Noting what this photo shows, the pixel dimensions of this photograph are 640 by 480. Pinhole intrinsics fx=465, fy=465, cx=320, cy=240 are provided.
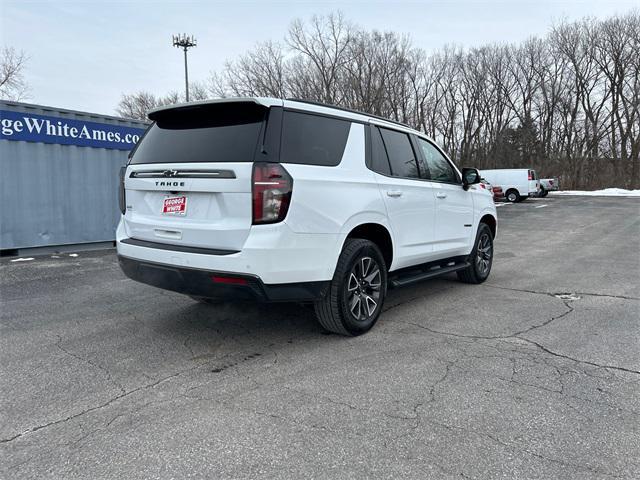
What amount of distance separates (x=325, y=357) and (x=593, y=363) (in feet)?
6.91

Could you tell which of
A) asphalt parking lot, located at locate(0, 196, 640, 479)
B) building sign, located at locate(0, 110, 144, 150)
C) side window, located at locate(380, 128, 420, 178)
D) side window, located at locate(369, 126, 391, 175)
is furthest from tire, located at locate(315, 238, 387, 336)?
building sign, located at locate(0, 110, 144, 150)

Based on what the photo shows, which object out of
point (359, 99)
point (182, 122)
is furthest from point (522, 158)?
point (182, 122)

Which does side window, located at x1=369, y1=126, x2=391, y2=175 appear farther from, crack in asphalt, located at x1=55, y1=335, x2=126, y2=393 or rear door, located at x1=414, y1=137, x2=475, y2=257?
crack in asphalt, located at x1=55, y1=335, x2=126, y2=393

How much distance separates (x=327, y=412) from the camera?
283cm

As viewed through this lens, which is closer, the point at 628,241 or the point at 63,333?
the point at 63,333

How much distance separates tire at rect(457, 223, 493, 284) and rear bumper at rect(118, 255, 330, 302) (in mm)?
3292

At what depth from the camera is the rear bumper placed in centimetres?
340

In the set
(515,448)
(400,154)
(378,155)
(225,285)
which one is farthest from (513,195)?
(515,448)

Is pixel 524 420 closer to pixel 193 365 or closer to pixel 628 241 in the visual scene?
pixel 193 365

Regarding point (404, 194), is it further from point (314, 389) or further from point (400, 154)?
point (314, 389)

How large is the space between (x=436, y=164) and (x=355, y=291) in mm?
2283

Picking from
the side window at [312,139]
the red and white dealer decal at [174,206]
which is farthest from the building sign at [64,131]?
the side window at [312,139]

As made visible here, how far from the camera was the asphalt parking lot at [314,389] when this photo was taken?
2363 millimetres

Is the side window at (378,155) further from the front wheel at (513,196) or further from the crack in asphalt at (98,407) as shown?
the front wheel at (513,196)
